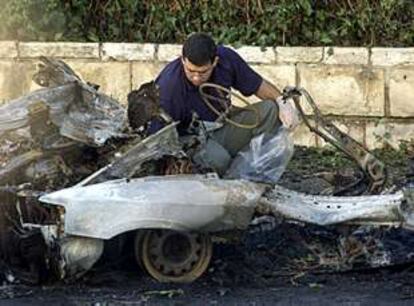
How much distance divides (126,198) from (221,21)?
15.9 feet

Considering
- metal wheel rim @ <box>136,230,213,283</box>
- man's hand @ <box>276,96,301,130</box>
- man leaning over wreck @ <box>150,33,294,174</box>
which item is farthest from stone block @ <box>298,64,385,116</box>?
metal wheel rim @ <box>136,230,213,283</box>

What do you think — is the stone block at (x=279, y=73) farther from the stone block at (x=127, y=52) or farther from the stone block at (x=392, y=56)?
the stone block at (x=127, y=52)

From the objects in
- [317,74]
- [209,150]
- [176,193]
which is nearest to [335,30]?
[317,74]

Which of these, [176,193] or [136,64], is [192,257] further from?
[136,64]

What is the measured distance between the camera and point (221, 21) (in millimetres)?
11492

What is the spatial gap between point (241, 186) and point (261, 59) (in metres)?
4.02

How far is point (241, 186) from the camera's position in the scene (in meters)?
7.18

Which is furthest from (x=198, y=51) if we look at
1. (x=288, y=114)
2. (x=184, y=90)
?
(x=288, y=114)

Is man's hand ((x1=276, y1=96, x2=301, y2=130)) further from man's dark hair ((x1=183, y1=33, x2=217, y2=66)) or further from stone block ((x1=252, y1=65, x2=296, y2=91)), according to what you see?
stone block ((x1=252, y1=65, x2=296, y2=91))

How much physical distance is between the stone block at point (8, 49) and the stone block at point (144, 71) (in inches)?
47.0

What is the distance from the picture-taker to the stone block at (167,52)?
11.2m

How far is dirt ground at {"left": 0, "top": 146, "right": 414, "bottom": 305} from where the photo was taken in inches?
276

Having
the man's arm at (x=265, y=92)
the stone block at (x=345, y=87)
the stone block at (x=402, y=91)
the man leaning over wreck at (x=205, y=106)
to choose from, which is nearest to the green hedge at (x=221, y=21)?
the stone block at (x=345, y=87)

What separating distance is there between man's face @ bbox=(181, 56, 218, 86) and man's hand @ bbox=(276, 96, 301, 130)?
51cm
